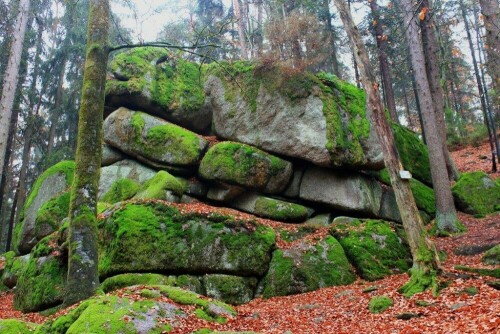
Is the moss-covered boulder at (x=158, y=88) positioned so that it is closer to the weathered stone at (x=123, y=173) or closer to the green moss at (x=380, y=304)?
the weathered stone at (x=123, y=173)

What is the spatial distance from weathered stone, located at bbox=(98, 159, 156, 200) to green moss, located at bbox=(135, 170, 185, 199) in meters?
1.21

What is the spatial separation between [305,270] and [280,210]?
393 cm

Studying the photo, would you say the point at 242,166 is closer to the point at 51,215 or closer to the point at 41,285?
the point at 41,285

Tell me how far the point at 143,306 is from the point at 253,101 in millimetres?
10413

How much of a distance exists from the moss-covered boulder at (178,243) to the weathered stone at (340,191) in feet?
13.6

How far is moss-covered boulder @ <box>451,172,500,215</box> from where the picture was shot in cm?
1448

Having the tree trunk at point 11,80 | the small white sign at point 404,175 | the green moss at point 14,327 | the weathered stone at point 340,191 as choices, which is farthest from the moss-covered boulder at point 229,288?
the tree trunk at point 11,80

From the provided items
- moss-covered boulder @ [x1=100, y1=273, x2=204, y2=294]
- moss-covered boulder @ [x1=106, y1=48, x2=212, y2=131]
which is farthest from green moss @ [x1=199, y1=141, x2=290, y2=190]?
moss-covered boulder @ [x1=100, y1=273, x2=204, y2=294]

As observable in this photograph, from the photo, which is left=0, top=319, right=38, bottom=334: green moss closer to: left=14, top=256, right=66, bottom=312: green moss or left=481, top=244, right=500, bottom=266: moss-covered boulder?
left=14, top=256, right=66, bottom=312: green moss

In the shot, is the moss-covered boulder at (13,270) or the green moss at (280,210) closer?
the green moss at (280,210)

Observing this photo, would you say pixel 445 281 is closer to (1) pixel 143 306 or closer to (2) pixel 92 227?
(1) pixel 143 306

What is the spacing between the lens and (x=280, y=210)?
13172 millimetres

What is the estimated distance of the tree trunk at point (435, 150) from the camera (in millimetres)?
12336

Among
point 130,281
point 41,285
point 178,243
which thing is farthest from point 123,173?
point 130,281
